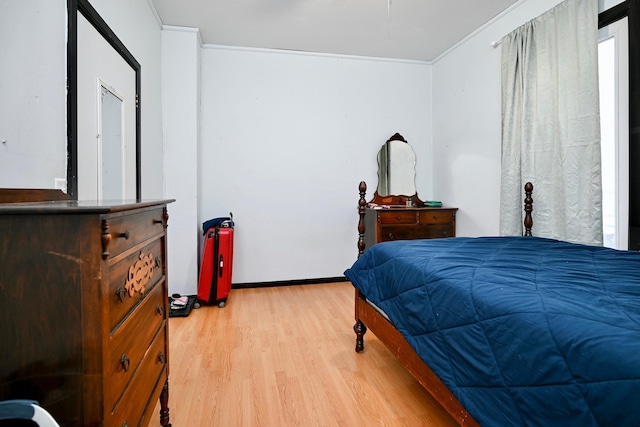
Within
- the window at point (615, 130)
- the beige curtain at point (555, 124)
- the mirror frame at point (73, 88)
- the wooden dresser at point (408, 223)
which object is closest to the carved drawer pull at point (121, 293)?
the mirror frame at point (73, 88)

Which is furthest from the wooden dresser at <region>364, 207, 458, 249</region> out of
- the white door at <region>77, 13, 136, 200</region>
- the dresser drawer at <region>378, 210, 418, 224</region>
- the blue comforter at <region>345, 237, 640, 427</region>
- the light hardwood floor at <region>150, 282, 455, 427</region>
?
the white door at <region>77, 13, 136, 200</region>

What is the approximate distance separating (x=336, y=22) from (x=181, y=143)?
1882 mm

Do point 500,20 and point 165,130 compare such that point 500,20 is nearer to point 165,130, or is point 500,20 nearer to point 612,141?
point 612,141

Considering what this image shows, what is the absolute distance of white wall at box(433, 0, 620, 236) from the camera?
329 centimetres

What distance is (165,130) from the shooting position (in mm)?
3436

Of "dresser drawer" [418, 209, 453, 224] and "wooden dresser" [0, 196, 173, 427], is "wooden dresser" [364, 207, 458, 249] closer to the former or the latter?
"dresser drawer" [418, 209, 453, 224]

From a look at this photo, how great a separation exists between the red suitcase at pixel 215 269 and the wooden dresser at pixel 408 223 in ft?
5.02

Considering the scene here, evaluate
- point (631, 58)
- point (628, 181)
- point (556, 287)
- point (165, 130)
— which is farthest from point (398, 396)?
point (165, 130)

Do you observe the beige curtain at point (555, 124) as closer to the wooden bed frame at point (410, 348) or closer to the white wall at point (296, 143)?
the wooden bed frame at point (410, 348)

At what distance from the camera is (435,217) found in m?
3.89

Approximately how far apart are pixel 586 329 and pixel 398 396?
Answer: 1175mm

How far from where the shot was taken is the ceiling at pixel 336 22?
3.01 meters

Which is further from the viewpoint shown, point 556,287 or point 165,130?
point 165,130

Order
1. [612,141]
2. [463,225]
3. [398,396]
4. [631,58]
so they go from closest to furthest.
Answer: [398,396]
[631,58]
[612,141]
[463,225]
